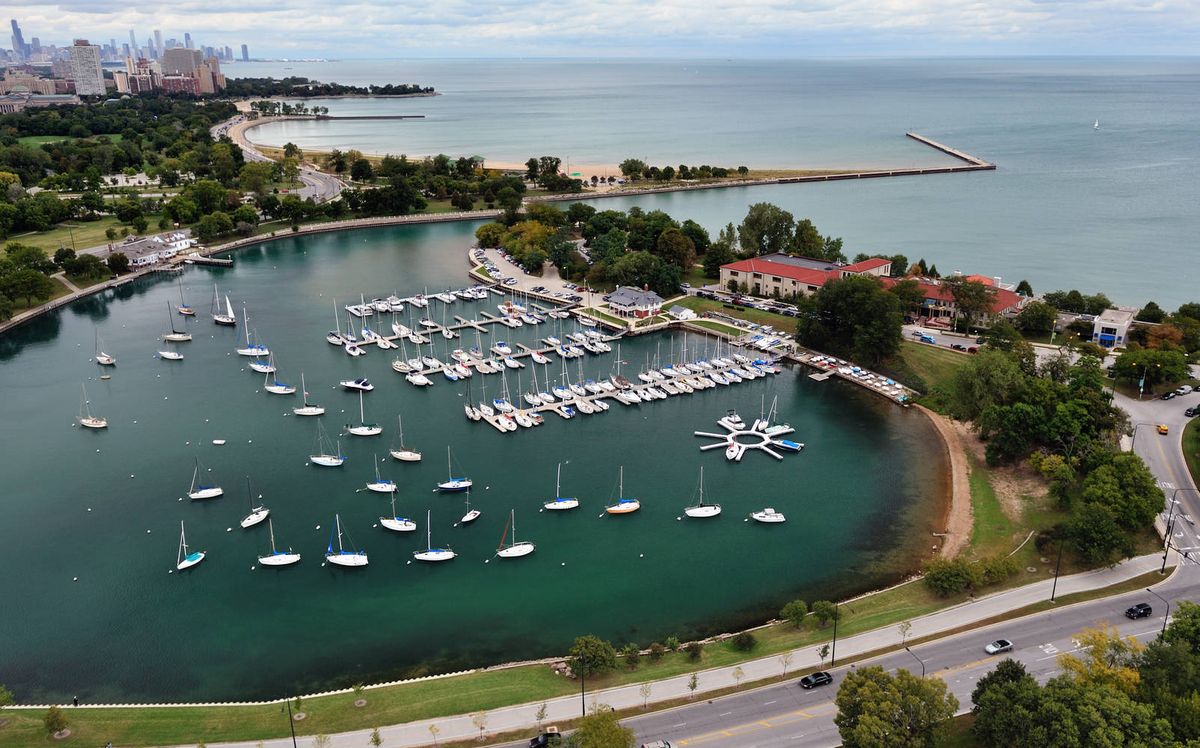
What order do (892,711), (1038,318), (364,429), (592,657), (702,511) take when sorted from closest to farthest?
(892,711)
(592,657)
(702,511)
(364,429)
(1038,318)

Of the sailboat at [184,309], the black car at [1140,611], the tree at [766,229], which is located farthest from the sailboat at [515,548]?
the tree at [766,229]

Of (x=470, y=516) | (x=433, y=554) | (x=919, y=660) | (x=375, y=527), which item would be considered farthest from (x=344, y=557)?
(x=919, y=660)

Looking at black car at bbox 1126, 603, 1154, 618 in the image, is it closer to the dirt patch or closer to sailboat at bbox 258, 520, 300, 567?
the dirt patch

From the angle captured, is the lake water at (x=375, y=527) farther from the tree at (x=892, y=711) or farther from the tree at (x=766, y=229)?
the tree at (x=766, y=229)

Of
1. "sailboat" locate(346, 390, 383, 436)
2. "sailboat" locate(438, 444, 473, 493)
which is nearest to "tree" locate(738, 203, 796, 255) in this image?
"sailboat" locate(346, 390, 383, 436)

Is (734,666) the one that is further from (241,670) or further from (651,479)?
(241,670)

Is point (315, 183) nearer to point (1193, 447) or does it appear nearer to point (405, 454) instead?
point (405, 454)

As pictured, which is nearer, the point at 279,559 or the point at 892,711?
the point at 892,711
